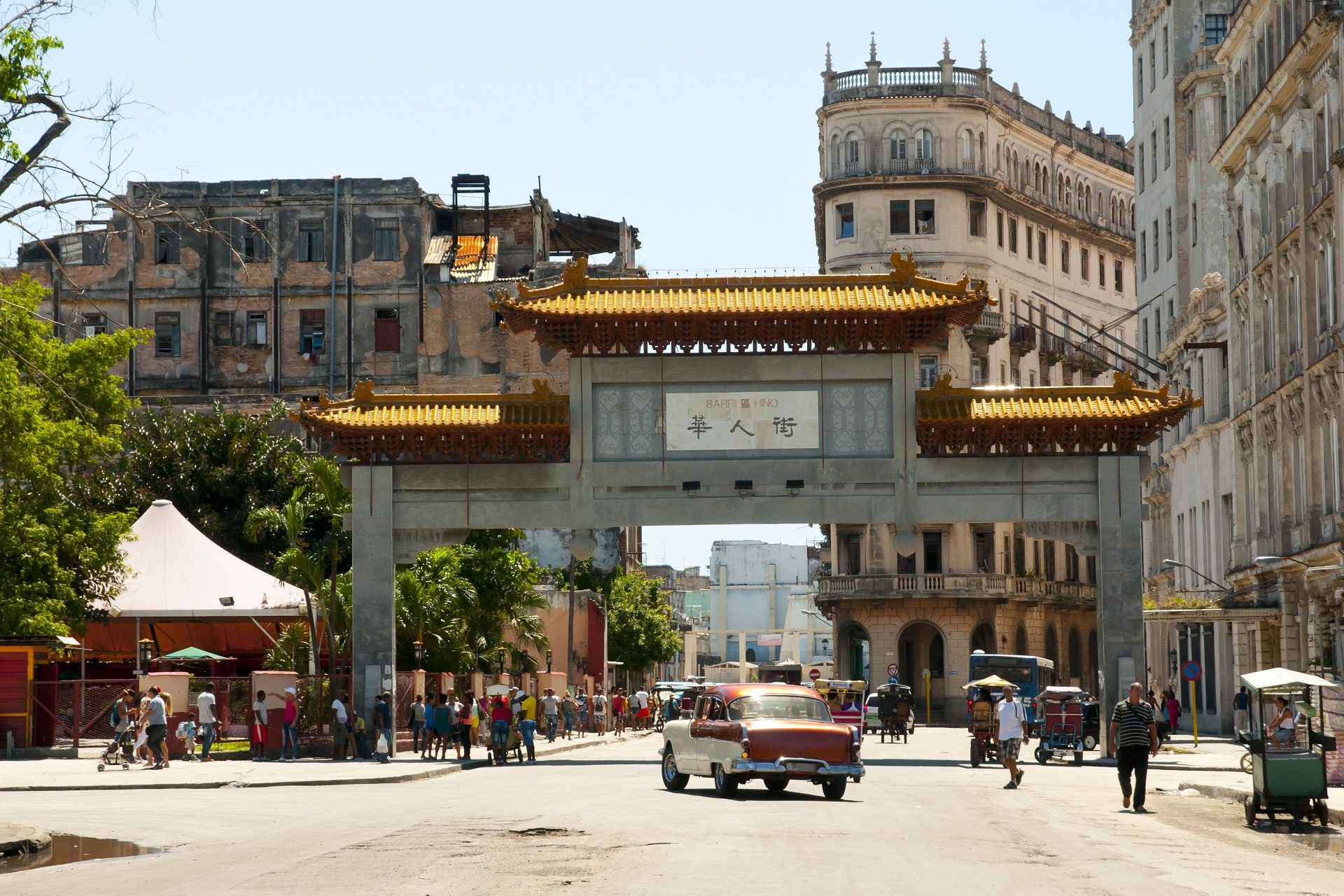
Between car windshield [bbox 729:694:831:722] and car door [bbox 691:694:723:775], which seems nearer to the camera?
car windshield [bbox 729:694:831:722]

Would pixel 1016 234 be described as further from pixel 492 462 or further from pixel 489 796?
pixel 489 796

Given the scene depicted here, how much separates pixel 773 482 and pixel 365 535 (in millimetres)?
9587

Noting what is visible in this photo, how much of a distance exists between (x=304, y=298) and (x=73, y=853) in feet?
209

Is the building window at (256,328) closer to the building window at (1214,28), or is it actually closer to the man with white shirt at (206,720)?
the building window at (1214,28)

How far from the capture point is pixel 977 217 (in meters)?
90.8

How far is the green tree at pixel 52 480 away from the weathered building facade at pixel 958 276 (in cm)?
4401

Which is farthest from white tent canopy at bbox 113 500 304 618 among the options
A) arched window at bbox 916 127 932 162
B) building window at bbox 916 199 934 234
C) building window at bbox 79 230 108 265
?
arched window at bbox 916 127 932 162

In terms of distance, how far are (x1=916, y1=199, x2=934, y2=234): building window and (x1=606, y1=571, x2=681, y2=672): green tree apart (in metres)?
23.5

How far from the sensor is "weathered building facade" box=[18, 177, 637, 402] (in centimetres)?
8056

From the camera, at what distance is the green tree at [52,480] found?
137 feet

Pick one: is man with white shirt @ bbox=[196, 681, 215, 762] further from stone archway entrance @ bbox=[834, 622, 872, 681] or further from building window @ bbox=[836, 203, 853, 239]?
building window @ bbox=[836, 203, 853, 239]

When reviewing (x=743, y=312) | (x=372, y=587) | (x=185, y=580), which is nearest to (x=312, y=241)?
(x=185, y=580)

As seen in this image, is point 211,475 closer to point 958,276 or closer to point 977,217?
point 958,276

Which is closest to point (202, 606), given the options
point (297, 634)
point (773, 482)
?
point (297, 634)
